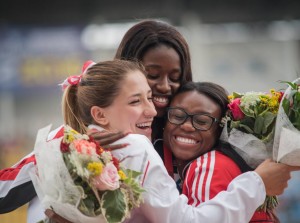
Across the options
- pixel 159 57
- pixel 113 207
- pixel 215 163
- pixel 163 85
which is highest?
pixel 159 57

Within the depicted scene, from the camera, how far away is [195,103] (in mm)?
2969

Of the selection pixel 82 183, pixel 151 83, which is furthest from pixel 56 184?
pixel 151 83

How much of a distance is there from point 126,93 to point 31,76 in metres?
9.72

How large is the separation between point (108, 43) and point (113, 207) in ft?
34.5

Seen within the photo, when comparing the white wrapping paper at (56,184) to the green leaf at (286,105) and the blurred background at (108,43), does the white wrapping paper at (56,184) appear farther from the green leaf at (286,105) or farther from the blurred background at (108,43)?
the blurred background at (108,43)

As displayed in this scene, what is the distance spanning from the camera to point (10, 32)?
1222cm

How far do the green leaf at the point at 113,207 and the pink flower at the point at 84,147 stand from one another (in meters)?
0.14

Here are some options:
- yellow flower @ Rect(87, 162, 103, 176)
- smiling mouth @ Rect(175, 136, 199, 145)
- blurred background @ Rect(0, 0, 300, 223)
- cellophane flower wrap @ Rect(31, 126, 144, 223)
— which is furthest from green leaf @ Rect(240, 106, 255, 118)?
blurred background @ Rect(0, 0, 300, 223)

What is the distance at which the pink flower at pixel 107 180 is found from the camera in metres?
2.06

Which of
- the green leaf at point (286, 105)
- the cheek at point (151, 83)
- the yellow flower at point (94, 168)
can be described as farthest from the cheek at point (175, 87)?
the yellow flower at point (94, 168)

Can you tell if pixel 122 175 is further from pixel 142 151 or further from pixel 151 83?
pixel 151 83

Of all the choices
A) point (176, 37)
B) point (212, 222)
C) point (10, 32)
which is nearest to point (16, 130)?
point (10, 32)

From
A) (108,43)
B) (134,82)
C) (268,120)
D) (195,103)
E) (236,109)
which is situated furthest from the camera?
(108,43)

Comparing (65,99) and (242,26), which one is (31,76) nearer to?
(242,26)
